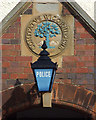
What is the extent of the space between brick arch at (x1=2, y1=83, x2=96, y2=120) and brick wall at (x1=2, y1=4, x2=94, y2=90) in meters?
0.12

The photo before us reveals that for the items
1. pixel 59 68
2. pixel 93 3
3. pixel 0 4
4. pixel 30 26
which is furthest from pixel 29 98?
pixel 93 3

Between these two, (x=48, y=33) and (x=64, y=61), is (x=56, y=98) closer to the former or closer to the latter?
(x=64, y=61)

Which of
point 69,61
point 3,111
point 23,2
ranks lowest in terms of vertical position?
point 3,111

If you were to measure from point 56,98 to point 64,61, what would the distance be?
64cm

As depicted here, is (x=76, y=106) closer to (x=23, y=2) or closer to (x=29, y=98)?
(x=29, y=98)

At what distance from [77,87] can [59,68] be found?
1.45ft

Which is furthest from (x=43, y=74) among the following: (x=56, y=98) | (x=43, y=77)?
(x=56, y=98)

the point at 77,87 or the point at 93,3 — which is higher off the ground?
the point at 93,3

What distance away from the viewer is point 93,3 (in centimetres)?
713

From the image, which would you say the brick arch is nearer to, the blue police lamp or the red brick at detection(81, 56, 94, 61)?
the red brick at detection(81, 56, 94, 61)

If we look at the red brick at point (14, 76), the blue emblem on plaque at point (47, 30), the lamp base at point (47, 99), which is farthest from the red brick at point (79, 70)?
the red brick at point (14, 76)

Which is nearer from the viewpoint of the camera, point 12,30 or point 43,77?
point 43,77

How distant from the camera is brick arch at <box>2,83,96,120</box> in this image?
5.46 metres

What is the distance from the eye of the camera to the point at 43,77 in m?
4.60
